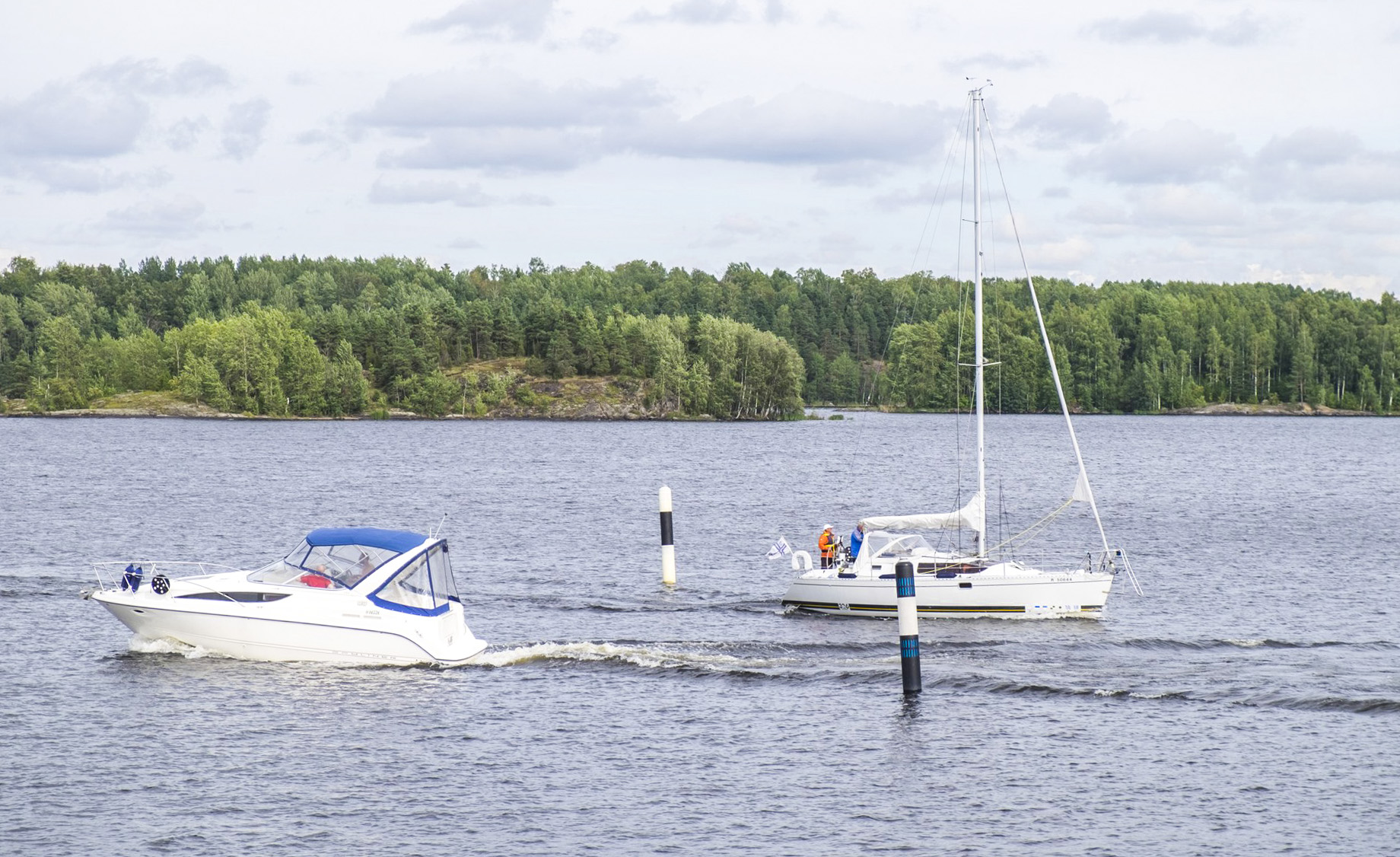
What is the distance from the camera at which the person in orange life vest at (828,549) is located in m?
44.5

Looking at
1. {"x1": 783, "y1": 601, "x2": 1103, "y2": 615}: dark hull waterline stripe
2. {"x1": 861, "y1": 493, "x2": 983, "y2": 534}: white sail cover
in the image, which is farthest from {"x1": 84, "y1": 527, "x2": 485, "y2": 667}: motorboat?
{"x1": 861, "y1": 493, "x2": 983, "y2": 534}: white sail cover

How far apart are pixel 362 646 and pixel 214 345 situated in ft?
557

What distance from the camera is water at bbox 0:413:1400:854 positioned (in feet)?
80.4

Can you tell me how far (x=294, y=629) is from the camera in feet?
113

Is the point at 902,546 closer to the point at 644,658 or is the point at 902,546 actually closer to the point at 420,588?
the point at 644,658

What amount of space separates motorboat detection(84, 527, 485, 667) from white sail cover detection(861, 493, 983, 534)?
15.0 meters

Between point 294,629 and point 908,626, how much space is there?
14792 millimetres

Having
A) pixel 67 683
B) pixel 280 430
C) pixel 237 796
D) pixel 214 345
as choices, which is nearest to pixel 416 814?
pixel 237 796

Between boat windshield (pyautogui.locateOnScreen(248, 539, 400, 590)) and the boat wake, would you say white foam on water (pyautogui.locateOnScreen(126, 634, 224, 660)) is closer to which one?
boat windshield (pyautogui.locateOnScreen(248, 539, 400, 590))

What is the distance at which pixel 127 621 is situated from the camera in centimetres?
3572

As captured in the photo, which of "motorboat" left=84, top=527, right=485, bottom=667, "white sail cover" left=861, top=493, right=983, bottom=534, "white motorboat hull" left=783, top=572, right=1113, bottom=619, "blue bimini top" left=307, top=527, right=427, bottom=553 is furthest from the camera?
"white sail cover" left=861, top=493, right=983, bottom=534

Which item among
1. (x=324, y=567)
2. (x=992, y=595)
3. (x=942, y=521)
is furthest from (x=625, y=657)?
(x=942, y=521)

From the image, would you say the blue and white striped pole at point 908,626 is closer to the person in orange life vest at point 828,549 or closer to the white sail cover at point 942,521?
the person in orange life vest at point 828,549

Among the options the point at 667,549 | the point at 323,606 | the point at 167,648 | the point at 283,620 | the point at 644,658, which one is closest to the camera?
the point at 283,620
